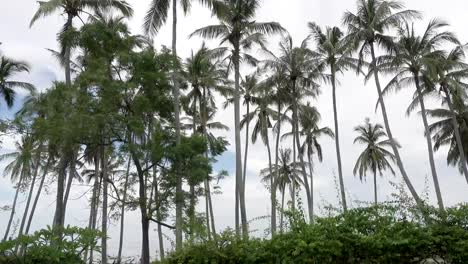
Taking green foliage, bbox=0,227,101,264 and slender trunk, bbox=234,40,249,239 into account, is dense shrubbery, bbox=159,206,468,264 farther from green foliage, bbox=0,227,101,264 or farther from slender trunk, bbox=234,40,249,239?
slender trunk, bbox=234,40,249,239

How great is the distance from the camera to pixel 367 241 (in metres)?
8.62

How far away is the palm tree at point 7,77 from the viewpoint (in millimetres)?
28469

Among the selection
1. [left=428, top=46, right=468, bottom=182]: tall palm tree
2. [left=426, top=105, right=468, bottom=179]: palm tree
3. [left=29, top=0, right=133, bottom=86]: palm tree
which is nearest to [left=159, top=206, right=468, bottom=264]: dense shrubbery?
[left=29, top=0, right=133, bottom=86]: palm tree

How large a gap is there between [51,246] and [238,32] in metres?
17.6

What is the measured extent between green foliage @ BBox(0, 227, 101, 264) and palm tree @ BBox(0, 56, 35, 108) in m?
23.5

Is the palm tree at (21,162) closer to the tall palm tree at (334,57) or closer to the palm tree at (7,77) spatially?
the palm tree at (7,77)

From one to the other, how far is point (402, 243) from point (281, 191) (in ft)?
112

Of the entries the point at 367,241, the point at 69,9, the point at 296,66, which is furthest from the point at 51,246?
the point at 296,66

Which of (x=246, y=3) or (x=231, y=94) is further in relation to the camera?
(x=231, y=94)

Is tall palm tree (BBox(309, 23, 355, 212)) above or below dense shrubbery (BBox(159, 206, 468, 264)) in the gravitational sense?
above

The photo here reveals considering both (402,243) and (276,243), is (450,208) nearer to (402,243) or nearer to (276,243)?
(402,243)

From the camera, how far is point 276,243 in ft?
29.9

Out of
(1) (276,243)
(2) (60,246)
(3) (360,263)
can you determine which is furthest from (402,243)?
(2) (60,246)

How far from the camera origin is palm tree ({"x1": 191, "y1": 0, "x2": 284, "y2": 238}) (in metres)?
22.4
